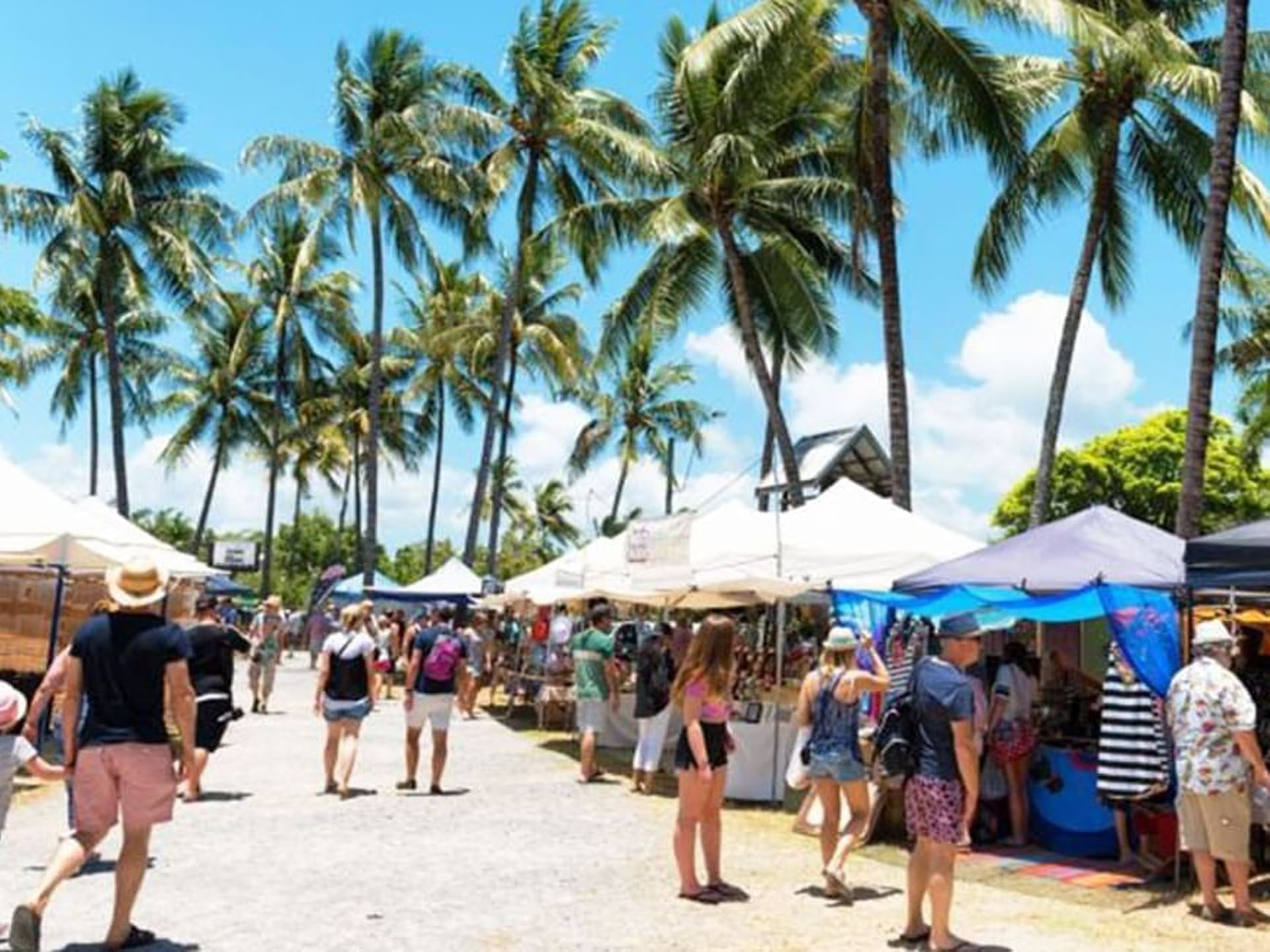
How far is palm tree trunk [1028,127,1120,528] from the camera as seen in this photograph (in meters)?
19.5

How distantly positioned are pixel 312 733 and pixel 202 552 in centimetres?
4127

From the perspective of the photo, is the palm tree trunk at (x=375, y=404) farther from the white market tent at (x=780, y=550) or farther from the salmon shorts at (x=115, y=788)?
the salmon shorts at (x=115, y=788)

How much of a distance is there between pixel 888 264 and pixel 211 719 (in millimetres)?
11761

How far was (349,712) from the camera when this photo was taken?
10.3m

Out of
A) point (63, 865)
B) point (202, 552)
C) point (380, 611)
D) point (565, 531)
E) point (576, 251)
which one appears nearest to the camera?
point (63, 865)

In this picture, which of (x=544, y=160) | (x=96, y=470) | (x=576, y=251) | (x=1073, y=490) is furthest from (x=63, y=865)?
(x=1073, y=490)

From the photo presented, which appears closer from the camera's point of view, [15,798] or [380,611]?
[15,798]

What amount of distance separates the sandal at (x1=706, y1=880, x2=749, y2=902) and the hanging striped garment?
2584mm

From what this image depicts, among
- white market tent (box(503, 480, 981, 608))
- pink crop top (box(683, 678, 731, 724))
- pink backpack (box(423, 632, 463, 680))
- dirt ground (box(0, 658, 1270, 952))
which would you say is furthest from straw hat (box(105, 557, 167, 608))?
white market tent (box(503, 480, 981, 608))

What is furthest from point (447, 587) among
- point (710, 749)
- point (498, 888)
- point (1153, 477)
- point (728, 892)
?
point (1153, 477)

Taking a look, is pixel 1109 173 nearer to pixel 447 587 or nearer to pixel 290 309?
pixel 447 587

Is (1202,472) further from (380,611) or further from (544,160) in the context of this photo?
(380,611)

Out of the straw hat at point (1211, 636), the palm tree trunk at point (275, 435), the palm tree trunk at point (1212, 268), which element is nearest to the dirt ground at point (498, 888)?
the straw hat at point (1211, 636)

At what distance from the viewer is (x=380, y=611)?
1328 inches
